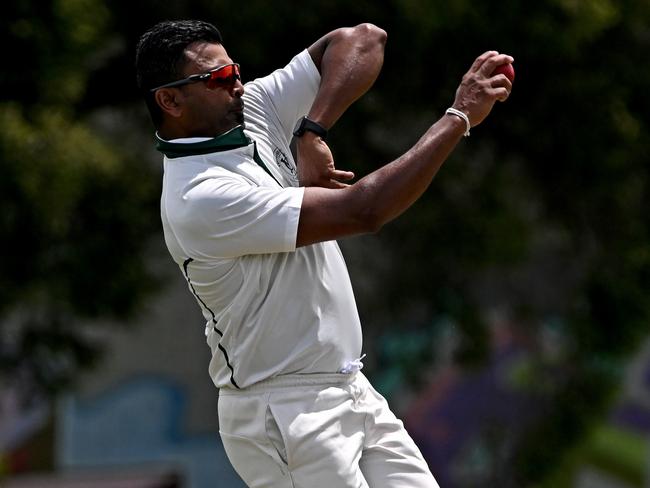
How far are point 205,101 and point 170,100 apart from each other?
0.36ft

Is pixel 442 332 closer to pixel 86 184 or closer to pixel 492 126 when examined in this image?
pixel 492 126

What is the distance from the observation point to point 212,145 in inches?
153

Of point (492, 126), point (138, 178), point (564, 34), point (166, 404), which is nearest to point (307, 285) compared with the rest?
point (138, 178)

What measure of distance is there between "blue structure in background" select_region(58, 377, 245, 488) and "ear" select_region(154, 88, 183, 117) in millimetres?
8087

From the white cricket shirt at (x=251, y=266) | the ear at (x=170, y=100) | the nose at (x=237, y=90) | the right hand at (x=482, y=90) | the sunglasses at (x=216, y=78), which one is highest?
the right hand at (x=482, y=90)

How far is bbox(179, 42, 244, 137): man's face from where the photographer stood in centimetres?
395

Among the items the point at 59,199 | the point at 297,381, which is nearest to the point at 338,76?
the point at 297,381

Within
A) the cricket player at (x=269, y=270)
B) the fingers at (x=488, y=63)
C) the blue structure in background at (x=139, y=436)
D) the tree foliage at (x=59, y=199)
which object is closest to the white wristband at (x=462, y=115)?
the cricket player at (x=269, y=270)

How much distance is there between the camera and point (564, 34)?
341 inches

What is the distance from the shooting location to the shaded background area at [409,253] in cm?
814

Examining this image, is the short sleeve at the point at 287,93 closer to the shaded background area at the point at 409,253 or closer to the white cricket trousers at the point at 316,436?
the white cricket trousers at the point at 316,436

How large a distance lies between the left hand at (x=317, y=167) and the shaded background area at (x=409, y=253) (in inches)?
150

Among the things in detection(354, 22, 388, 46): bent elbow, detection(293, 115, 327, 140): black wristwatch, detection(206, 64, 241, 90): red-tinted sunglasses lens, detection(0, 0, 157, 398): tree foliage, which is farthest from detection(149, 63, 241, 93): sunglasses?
detection(0, 0, 157, 398): tree foliage

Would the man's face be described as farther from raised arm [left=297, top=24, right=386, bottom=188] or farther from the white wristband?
the white wristband
